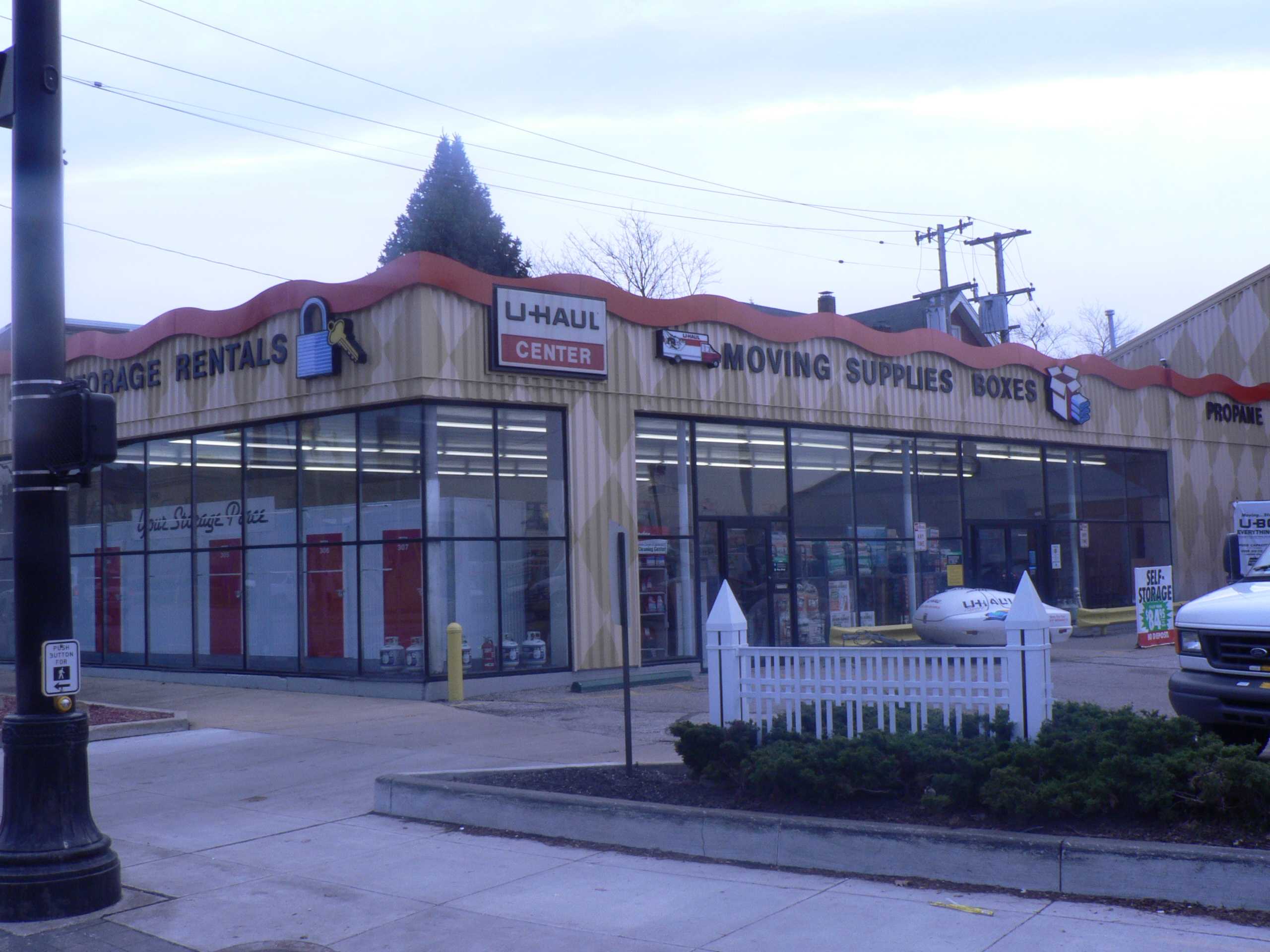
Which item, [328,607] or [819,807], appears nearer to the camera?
[819,807]

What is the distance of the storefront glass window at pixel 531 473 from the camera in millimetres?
17625

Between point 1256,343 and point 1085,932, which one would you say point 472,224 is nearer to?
point 1256,343

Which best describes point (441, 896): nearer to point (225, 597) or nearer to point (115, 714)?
point (115, 714)

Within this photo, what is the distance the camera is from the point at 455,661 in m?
16.2

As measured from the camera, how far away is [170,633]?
21.3 metres

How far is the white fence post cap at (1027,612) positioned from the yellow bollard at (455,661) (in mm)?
9452

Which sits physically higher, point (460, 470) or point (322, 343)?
point (322, 343)

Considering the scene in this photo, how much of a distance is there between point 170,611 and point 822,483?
11.5 m

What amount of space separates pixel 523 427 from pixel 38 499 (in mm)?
10486

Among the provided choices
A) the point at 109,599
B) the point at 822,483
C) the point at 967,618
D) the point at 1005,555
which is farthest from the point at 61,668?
the point at 1005,555

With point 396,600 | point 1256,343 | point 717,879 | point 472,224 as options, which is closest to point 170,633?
point 396,600

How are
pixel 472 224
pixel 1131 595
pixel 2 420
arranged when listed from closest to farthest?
pixel 2 420 → pixel 1131 595 → pixel 472 224

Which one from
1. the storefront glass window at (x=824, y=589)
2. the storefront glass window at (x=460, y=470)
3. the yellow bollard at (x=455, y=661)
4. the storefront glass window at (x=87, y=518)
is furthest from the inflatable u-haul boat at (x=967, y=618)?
the storefront glass window at (x=87, y=518)

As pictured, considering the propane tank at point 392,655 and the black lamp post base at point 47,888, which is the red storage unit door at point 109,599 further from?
the black lamp post base at point 47,888
